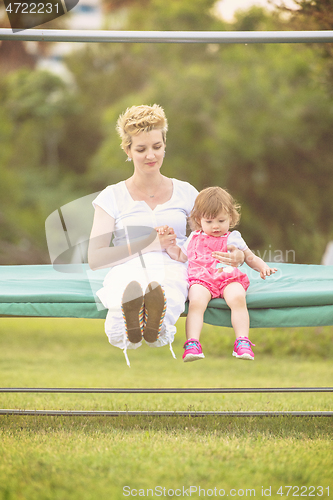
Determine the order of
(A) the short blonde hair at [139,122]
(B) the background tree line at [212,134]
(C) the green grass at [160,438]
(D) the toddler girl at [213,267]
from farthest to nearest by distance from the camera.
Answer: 1. (B) the background tree line at [212,134]
2. (A) the short blonde hair at [139,122]
3. (D) the toddler girl at [213,267]
4. (C) the green grass at [160,438]

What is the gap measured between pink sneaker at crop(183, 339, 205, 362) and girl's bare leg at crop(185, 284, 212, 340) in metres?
0.03

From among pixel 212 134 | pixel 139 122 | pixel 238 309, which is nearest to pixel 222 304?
pixel 238 309

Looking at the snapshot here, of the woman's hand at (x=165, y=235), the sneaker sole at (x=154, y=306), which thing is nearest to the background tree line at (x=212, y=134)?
the woman's hand at (x=165, y=235)

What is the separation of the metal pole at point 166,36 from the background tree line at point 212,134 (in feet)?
15.5

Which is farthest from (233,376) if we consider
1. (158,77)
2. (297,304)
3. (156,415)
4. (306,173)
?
(158,77)

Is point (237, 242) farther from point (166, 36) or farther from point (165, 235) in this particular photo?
point (166, 36)

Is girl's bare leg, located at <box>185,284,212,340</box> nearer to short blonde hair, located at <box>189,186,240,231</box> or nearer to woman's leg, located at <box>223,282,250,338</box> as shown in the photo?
woman's leg, located at <box>223,282,250,338</box>

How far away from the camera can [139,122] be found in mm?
2088

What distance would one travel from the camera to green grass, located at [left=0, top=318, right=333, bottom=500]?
1772 millimetres

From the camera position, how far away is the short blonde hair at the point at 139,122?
210 centimetres

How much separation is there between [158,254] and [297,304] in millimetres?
581

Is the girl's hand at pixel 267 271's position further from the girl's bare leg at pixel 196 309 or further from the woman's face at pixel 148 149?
the woman's face at pixel 148 149

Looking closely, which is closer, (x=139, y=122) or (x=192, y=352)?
(x=192, y=352)

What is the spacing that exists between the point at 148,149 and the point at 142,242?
0.37 meters
